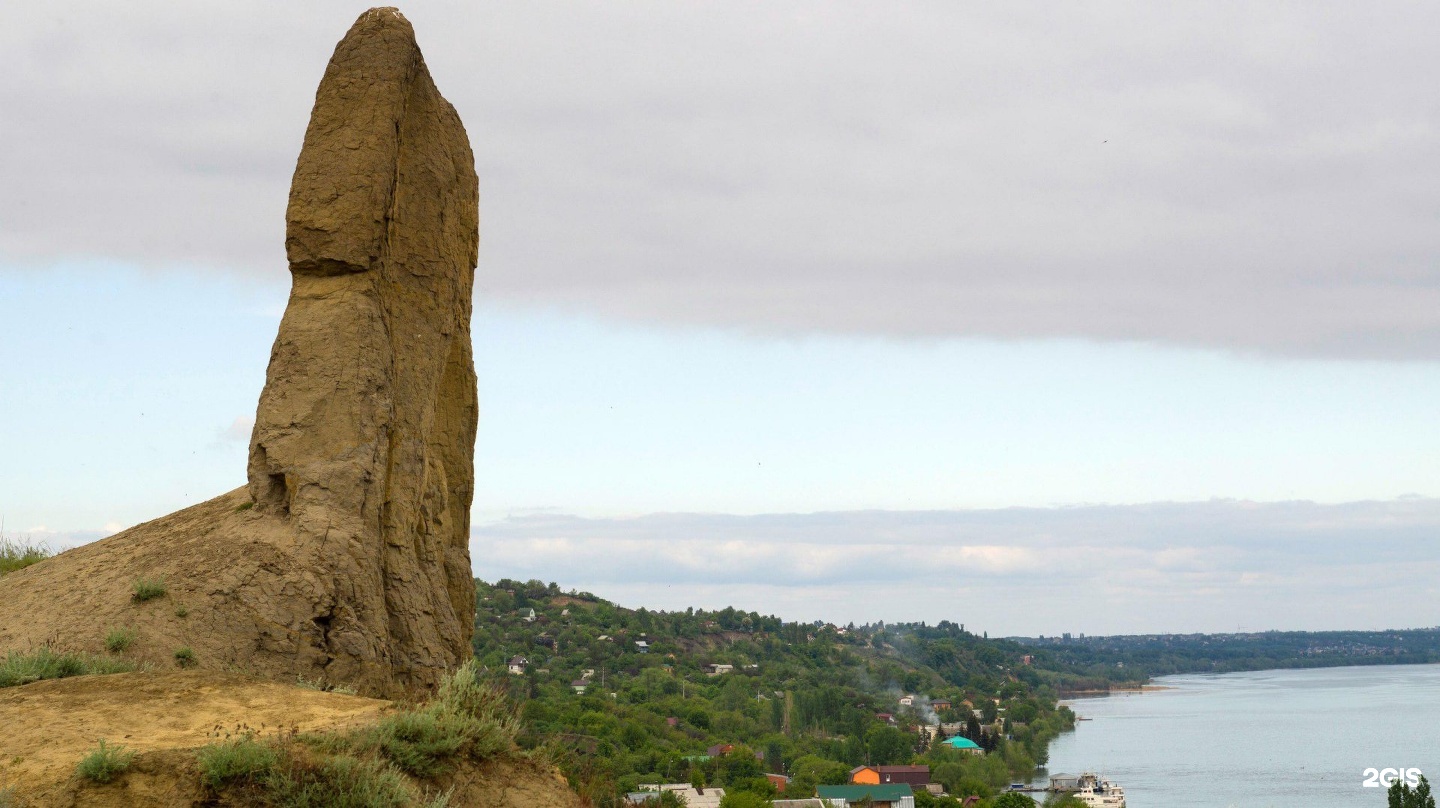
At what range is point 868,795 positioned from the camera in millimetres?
64562

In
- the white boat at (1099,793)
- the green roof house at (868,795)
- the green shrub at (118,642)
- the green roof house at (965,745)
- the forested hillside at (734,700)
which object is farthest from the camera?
the green roof house at (965,745)

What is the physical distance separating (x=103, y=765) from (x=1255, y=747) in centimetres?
10465

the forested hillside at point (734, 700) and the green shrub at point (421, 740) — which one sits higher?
the green shrub at point (421, 740)

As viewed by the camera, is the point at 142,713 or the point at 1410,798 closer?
the point at 142,713

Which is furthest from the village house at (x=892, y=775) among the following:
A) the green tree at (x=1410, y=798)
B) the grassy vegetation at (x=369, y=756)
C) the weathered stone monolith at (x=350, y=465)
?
the grassy vegetation at (x=369, y=756)

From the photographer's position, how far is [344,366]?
12.3 metres

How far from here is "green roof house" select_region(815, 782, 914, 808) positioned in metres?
63.8

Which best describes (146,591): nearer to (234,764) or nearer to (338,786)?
(234,764)

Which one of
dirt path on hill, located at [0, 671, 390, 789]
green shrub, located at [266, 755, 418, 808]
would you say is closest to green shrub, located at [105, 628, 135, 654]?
dirt path on hill, located at [0, 671, 390, 789]

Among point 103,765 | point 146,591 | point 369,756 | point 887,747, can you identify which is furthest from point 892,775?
point 103,765

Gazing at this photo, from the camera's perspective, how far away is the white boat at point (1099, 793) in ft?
225

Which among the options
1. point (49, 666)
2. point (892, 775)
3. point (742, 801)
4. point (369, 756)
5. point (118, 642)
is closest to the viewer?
point (369, 756)

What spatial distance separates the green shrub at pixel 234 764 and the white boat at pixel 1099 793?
63016 mm

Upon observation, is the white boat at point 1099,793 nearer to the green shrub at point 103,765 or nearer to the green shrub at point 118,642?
the green shrub at point 118,642
